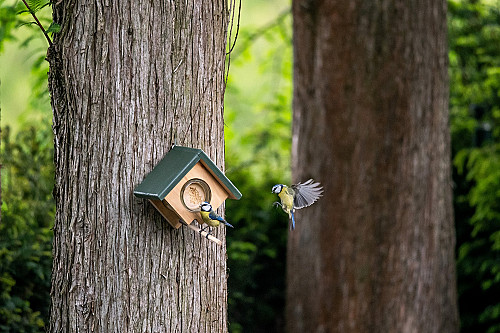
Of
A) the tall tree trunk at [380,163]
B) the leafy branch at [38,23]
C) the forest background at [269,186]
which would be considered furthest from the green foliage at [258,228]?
the leafy branch at [38,23]

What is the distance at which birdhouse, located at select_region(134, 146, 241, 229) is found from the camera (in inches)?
76.3

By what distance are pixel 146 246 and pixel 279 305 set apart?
3.47 meters

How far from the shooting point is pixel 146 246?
6.64ft

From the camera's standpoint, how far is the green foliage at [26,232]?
3219 millimetres

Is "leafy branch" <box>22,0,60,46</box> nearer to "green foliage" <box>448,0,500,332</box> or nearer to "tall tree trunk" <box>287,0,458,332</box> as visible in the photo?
"tall tree trunk" <box>287,0,458,332</box>

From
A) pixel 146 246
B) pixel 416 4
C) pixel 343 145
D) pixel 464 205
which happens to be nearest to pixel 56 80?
pixel 146 246

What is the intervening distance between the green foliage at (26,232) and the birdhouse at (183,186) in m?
1.08

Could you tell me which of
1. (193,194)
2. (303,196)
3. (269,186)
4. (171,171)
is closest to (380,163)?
(269,186)

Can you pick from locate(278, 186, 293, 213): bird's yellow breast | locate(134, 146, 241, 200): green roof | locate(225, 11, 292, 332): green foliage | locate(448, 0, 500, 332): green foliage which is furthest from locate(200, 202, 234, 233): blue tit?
Answer: locate(448, 0, 500, 332): green foliage

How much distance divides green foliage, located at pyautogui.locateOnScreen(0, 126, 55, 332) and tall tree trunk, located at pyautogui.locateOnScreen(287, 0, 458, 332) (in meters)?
2.05

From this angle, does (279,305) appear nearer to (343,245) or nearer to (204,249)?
(343,245)

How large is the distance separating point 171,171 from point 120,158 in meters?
0.20

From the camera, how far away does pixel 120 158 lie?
6.62 ft

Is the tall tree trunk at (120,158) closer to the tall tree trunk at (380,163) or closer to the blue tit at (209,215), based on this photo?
the blue tit at (209,215)
